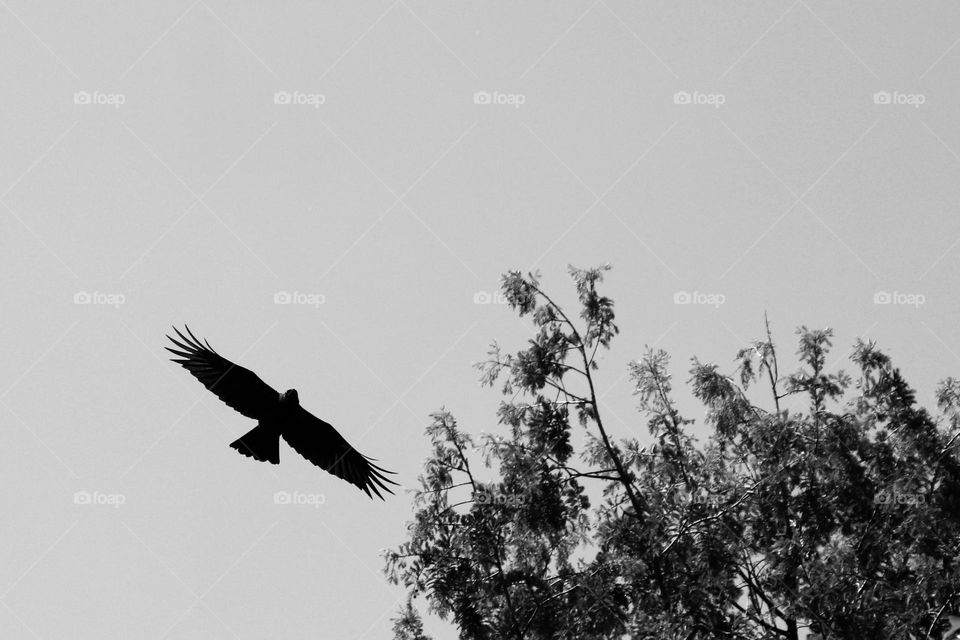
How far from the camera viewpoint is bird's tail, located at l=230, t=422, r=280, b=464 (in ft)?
46.1

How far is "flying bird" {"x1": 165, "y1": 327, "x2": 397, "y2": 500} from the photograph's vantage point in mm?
14359

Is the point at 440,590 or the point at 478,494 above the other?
the point at 478,494

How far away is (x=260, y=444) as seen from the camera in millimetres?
14312

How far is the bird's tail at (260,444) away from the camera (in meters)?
14.1

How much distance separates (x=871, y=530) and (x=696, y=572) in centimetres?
282

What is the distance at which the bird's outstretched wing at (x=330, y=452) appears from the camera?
Answer: 1485 cm

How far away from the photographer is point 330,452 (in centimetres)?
1509

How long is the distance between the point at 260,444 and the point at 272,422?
0.48m

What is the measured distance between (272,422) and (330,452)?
32.8 inches

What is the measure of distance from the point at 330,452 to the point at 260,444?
1070 mm

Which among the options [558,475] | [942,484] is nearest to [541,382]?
[558,475]

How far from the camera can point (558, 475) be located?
17.1 m

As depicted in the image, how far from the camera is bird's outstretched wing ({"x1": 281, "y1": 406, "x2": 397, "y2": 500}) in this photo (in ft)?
48.7

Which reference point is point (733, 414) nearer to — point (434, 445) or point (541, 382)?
point (541, 382)
